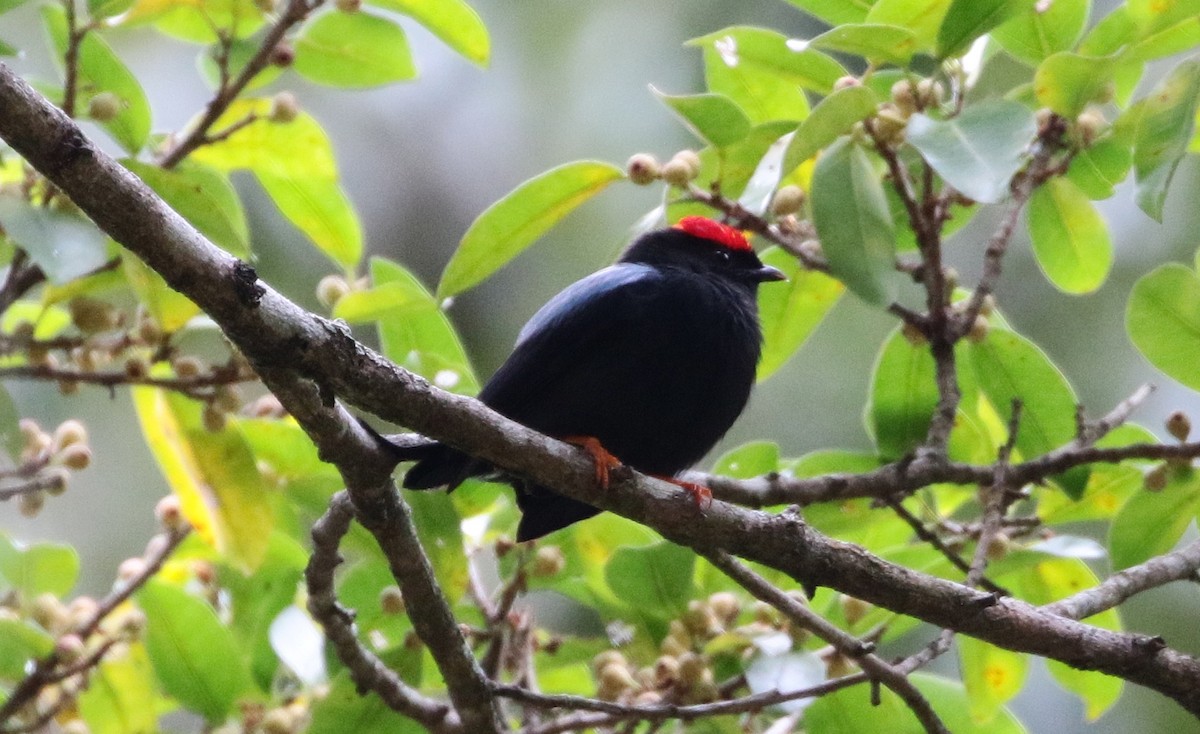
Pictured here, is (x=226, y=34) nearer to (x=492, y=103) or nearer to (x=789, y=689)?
(x=789, y=689)

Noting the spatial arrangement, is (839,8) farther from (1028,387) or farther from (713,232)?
(1028,387)

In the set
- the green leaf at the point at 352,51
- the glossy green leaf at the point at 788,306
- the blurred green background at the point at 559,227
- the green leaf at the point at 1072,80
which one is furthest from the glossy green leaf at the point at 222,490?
the blurred green background at the point at 559,227

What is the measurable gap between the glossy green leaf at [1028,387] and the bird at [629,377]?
60cm

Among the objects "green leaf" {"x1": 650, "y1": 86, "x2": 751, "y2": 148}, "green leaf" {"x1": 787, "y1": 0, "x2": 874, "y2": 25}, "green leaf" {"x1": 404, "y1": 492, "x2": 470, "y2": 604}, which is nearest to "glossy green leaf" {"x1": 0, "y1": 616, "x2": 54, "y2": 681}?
"green leaf" {"x1": 404, "y1": 492, "x2": 470, "y2": 604}

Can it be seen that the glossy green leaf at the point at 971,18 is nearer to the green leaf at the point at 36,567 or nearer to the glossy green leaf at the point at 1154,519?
the glossy green leaf at the point at 1154,519

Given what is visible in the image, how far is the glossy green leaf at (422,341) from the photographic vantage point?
10.3 ft

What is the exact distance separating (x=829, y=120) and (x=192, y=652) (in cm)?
198

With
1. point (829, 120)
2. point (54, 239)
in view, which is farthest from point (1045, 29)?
point (54, 239)

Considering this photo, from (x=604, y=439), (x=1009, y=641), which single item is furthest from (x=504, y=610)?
(x=1009, y=641)

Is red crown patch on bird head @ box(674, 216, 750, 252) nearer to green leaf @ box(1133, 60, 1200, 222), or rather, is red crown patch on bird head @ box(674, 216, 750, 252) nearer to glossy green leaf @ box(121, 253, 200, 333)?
green leaf @ box(1133, 60, 1200, 222)

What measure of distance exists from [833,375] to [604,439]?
348cm

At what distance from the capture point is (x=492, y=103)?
8.43 m

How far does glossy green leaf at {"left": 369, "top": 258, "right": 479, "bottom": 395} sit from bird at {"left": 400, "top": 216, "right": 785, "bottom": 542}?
0.10m

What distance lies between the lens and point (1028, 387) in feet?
10.8
